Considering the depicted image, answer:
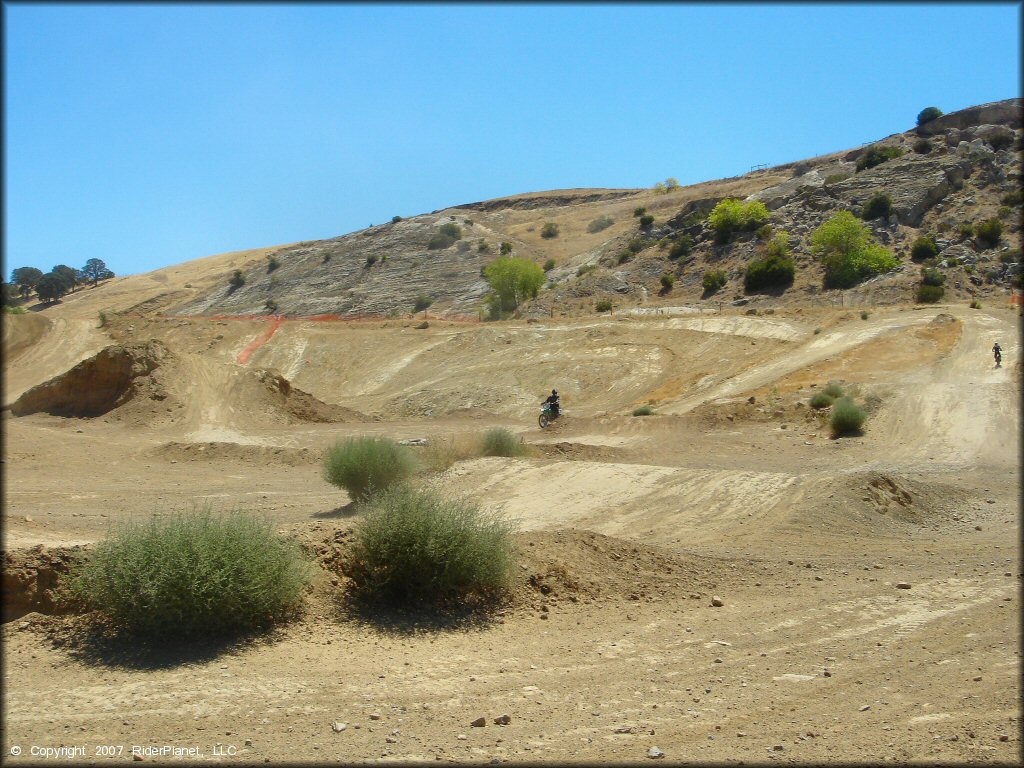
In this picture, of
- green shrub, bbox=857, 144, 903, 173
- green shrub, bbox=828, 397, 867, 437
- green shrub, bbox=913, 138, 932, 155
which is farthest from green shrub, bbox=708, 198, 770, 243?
green shrub, bbox=828, 397, 867, 437

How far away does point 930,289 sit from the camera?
48.6 metres

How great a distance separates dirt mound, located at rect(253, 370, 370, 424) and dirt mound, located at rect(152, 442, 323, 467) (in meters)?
7.66

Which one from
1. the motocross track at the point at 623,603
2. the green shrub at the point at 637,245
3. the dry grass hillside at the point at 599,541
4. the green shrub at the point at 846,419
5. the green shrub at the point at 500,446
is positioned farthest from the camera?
the green shrub at the point at 637,245

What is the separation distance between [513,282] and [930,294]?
30.0 meters

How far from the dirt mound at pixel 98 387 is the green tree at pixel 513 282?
37671mm

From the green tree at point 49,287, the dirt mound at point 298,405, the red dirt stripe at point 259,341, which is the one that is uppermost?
the green tree at point 49,287

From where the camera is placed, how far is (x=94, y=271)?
9888cm

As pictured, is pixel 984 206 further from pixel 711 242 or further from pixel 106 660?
pixel 106 660

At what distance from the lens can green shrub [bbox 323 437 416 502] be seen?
17844mm

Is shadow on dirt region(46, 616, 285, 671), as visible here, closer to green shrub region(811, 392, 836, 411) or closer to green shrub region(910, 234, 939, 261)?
green shrub region(811, 392, 836, 411)

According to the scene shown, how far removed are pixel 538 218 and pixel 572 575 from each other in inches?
4364

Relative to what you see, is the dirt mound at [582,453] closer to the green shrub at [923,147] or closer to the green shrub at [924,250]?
the green shrub at [924,250]

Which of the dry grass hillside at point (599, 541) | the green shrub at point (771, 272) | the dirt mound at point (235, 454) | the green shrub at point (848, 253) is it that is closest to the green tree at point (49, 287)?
the dry grass hillside at point (599, 541)

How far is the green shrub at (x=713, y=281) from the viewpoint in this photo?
6322 cm
